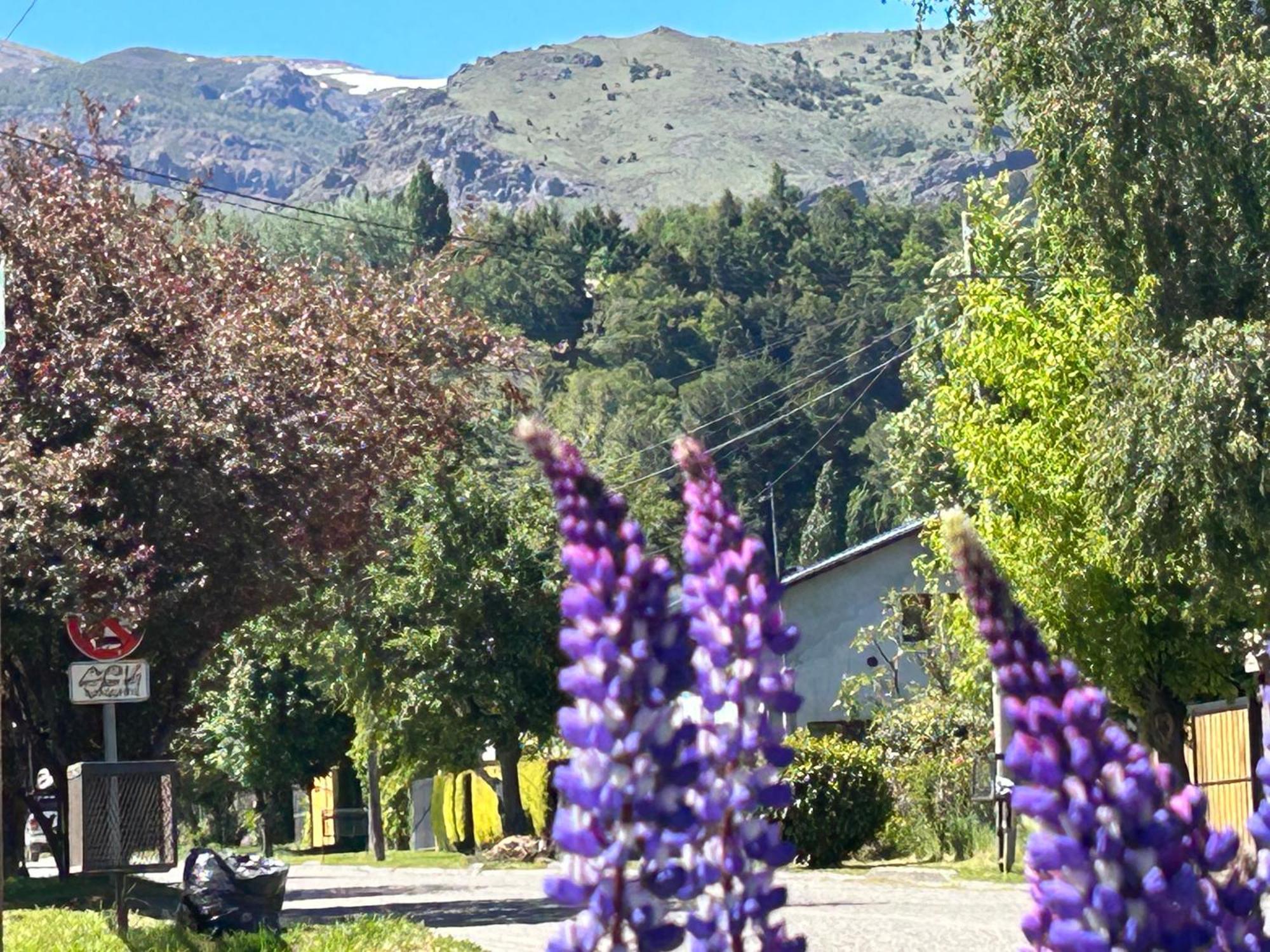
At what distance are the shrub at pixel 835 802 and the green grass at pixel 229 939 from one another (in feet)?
41.3

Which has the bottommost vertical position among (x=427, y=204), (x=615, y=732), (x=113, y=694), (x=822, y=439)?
(x=615, y=732)

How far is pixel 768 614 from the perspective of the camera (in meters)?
3.34

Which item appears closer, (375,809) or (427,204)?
(375,809)

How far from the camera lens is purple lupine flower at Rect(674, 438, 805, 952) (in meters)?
3.29

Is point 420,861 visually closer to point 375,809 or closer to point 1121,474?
point 375,809

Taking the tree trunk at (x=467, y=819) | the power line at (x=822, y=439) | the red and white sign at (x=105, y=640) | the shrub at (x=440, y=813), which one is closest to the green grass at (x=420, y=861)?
the tree trunk at (x=467, y=819)


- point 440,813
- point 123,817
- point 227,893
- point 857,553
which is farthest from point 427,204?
point 123,817

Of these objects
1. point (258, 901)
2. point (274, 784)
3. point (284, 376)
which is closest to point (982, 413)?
point (284, 376)

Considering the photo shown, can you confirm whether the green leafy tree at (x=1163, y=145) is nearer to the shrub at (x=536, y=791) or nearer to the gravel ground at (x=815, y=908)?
the gravel ground at (x=815, y=908)

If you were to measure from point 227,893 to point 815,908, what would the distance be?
220 inches

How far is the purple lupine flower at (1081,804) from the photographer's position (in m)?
2.70

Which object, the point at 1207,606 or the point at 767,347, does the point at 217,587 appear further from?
the point at 767,347

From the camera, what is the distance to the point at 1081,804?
2.69 m

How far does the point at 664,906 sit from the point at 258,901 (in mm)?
13011
